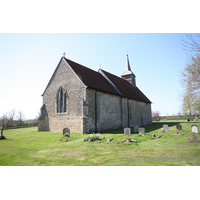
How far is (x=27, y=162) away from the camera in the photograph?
588cm

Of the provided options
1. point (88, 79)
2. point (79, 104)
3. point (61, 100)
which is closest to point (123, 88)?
point (88, 79)

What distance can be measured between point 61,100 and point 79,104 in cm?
345

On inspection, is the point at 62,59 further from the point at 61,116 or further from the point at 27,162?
the point at 27,162

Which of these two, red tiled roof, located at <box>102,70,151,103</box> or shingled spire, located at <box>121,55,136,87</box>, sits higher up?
shingled spire, located at <box>121,55,136,87</box>

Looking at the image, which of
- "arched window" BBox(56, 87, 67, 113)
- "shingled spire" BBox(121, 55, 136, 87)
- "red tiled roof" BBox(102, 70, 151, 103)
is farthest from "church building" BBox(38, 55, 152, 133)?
"shingled spire" BBox(121, 55, 136, 87)

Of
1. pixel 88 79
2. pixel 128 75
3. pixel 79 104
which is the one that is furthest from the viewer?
pixel 128 75

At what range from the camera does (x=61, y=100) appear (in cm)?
1788

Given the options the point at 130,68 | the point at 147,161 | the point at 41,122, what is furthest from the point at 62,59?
the point at 130,68

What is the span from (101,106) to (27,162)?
1211 cm

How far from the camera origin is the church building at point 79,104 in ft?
51.0

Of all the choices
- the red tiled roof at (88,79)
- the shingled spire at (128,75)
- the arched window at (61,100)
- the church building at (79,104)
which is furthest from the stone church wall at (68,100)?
the shingled spire at (128,75)

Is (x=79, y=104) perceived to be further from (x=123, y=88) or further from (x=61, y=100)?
(x=123, y=88)

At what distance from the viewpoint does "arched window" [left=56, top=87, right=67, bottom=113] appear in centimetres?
1736

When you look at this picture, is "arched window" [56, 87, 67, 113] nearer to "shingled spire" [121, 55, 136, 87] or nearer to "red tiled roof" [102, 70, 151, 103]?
"red tiled roof" [102, 70, 151, 103]
